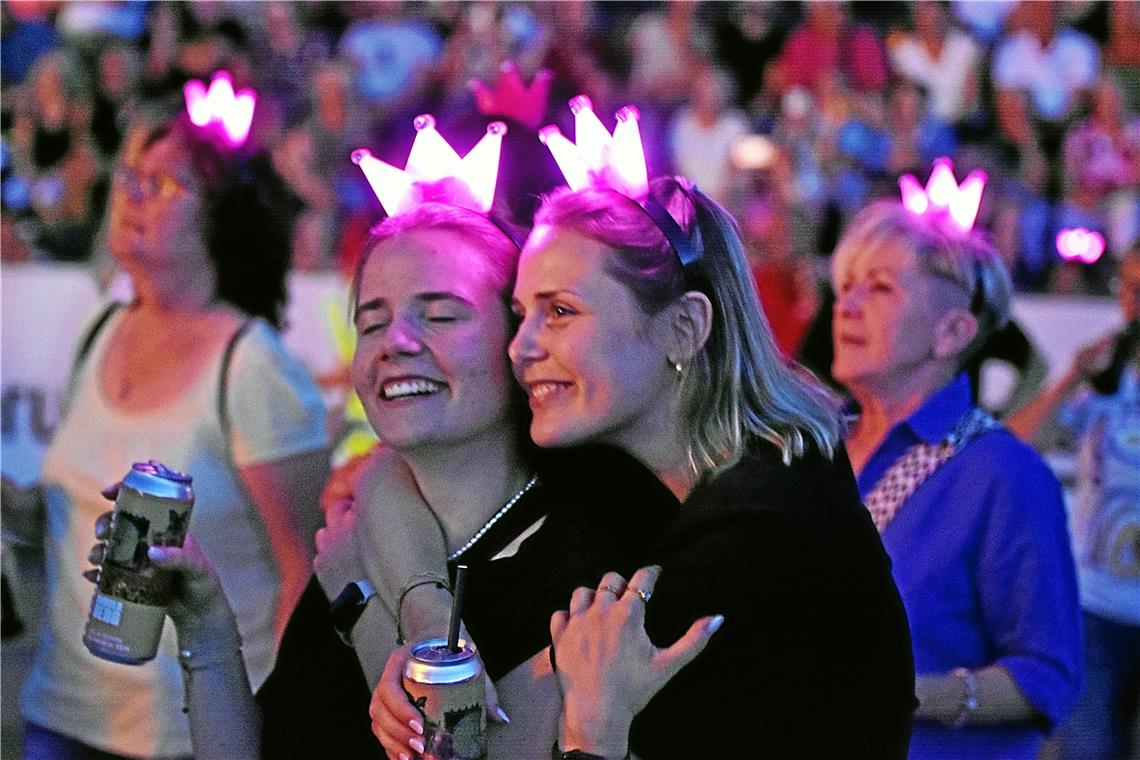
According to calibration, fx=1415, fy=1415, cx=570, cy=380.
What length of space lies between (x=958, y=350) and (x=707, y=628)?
1.43 metres

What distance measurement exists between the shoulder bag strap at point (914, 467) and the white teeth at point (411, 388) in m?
1.04

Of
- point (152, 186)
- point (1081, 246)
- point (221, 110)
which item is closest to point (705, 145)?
point (1081, 246)

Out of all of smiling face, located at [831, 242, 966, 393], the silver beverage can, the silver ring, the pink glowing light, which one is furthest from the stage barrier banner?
the silver ring

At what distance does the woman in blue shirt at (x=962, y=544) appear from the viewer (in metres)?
2.44

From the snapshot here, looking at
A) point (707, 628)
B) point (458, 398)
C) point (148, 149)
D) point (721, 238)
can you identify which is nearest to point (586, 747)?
point (707, 628)

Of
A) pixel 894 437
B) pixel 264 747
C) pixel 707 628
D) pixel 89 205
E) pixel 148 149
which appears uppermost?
pixel 148 149

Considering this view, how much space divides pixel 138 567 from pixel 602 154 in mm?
Answer: 830

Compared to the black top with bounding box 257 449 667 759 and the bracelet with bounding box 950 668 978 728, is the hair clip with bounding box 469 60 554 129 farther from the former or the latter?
the bracelet with bounding box 950 668 978 728

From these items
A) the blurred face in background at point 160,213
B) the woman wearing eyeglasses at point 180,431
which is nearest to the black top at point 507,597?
the woman wearing eyeglasses at point 180,431

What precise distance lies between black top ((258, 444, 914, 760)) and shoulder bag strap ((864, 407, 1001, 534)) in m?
0.85

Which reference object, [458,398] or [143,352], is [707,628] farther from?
[143,352]

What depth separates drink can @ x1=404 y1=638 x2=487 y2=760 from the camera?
4.94 ft

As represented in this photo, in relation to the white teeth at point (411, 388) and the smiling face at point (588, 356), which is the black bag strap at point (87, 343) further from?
the smiling face at point (588, 356)

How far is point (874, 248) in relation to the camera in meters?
2.85
